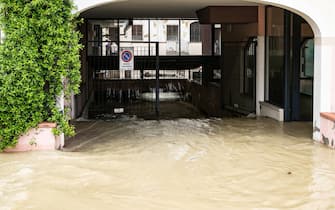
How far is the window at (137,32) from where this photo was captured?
95.5 feet

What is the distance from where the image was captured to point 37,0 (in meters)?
7.14

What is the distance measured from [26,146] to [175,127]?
385 centimetres

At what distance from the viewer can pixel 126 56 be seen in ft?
44.5

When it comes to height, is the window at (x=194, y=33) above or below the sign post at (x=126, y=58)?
above

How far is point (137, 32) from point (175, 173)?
23652mm

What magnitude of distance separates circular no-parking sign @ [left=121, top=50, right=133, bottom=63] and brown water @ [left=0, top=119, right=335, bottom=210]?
4.07m

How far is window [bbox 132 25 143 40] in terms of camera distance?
29111mm

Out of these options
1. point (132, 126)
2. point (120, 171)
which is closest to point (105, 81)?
point (132, 126)

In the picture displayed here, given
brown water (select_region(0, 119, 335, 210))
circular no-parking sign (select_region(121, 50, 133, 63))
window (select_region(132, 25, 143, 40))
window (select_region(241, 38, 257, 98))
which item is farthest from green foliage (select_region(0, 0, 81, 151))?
window (select_region(132, 25, 143, 40))

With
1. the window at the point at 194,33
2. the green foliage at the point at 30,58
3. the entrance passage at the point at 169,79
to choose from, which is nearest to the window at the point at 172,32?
the window at the point at 194,33

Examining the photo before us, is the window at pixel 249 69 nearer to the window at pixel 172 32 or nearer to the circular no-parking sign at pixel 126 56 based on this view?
the circular no-parking sign at pixel 126 56

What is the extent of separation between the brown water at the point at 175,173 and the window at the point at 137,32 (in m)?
19.8

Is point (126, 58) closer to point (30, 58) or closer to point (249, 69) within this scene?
→ point (249, 69)

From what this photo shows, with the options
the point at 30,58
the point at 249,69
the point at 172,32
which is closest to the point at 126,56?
the point at 249,69
